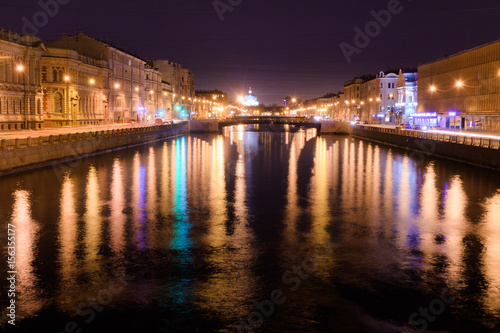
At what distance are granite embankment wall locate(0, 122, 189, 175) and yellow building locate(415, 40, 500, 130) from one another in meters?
47.0

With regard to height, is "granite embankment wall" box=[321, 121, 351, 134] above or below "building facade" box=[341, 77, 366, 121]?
below

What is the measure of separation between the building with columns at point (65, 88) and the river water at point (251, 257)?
4487cm

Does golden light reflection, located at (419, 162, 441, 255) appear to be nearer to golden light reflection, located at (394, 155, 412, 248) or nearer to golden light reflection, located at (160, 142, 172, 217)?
golden light reflection, located at (394, 155, 412, 248)

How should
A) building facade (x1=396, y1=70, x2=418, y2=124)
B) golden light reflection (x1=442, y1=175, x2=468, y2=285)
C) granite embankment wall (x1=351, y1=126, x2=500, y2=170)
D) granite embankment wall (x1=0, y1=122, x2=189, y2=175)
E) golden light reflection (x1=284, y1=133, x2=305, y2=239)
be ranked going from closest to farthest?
golden light reflection (x1=442, y1=175, x2=468, y2=285), golden light reflection (x1=284, y1=133, x2=305, y2=239), granite embankment wall (x1=0, y1=122, x2=189, y2=175), granite embankment wall (x1=351, y1=126, x2=500, y2=170), building facade (x1=396, y1=70, x2=418, y2=124)

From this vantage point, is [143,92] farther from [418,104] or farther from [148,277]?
[148,277]

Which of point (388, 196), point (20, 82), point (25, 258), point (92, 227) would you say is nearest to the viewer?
point (25, 258)

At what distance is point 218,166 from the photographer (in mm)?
43875

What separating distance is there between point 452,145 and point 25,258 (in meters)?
42.6

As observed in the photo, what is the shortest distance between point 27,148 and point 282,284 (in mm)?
29104

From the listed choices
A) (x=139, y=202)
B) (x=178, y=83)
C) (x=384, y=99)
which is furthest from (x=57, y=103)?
(x=384, y=99)

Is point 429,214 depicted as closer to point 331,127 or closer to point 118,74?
point 118,74

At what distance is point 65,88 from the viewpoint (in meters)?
74.2

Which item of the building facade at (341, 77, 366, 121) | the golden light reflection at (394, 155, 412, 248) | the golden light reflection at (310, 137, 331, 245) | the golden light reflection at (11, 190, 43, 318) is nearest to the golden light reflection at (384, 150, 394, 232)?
the golden light reflection at (394, 155, 412, 248)

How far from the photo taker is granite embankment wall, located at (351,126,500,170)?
1581 inches
